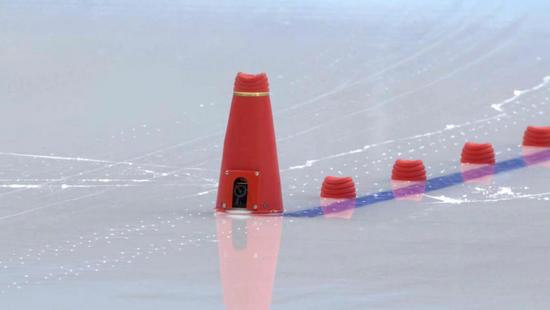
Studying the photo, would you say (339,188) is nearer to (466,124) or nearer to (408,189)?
(408,189)

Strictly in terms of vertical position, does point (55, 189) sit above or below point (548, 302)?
above

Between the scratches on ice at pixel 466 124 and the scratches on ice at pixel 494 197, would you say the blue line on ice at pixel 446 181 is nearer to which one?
the scratches on ice at pixel 494 197

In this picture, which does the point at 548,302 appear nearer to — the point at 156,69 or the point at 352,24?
the point at 156,69

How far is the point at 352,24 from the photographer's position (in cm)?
1233

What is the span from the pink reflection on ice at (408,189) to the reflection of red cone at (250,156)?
0.85 meters

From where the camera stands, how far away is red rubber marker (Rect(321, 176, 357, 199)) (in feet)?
20.2

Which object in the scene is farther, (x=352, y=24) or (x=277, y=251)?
(x=352, y=24)

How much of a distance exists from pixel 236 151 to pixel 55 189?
124cm

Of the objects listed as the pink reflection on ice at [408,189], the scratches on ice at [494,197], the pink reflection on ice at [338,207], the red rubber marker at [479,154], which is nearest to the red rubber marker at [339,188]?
the pink reflection on ice at [338,207]

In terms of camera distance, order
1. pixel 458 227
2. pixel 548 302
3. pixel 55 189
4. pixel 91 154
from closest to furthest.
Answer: pixel 548 302 → pixel 458 227 → pixel 55 189 → pixel 91 154

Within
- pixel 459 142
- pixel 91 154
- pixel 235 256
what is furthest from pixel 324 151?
pixel 235 256

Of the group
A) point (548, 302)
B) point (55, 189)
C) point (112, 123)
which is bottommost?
point (548, 302)

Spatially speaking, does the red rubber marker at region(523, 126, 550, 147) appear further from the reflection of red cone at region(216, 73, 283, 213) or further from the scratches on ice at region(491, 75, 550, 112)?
the reflection of red cone at region(216, 73, 283, 213)

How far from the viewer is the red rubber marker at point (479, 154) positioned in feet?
23.6
